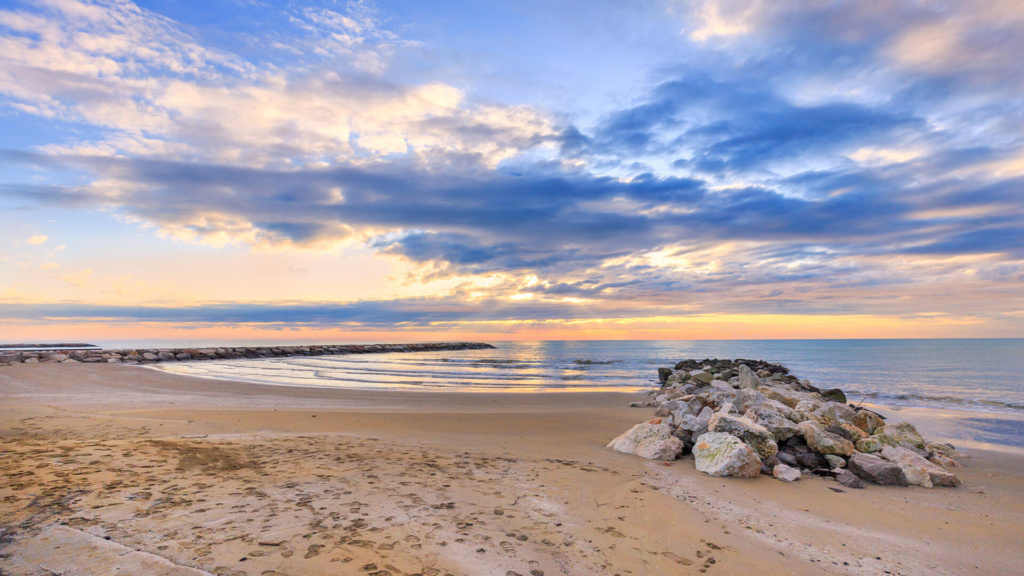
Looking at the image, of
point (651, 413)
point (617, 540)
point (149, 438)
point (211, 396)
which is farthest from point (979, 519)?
point (211, 396)

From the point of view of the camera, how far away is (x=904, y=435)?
827 cm

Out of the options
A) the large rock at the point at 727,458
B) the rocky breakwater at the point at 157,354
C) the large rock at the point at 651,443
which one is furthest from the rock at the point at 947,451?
the rocky breakwater at the point at 157,354

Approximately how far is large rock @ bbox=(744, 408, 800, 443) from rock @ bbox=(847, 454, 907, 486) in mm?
944

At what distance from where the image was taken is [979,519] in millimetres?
5477

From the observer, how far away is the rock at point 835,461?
7152 mm

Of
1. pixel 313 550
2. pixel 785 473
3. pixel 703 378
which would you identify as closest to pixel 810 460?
pixel 785 473

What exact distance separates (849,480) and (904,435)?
2.79 meters

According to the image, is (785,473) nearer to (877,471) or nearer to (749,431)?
(749,431)

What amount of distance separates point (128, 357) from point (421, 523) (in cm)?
4818

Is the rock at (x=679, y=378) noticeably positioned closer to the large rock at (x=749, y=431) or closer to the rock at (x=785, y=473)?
the large rock at (x=749, y=431)

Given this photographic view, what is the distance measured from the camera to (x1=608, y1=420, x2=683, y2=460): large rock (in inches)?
309

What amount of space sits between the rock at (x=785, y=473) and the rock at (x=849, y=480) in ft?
1.97

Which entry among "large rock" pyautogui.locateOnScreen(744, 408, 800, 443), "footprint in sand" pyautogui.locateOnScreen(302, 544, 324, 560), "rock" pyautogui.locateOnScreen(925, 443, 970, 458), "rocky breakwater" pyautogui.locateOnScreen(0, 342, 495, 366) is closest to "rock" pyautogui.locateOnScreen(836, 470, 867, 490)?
"large rock" pyautogui.locateOnScreen(744, 408, 800, 443)

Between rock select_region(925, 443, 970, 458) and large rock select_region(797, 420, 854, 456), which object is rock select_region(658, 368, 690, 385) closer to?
rock select_region(925, 443, 970, 458)
